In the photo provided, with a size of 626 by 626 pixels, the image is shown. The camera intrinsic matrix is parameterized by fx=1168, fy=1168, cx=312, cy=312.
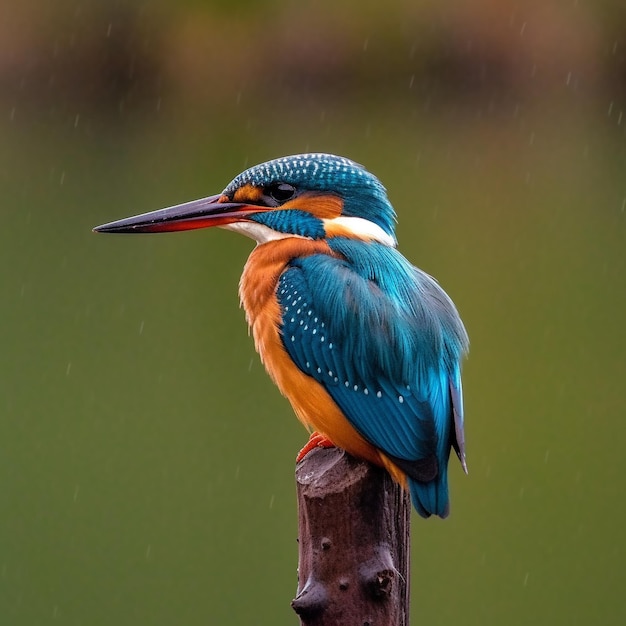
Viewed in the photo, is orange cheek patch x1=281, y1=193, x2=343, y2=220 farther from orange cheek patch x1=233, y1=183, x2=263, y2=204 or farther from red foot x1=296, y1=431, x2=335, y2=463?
red foot x1=296, y1=431, x2=335, y2=463

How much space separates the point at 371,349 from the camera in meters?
2.50

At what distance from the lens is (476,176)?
13820 mm

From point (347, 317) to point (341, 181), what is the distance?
0.38m

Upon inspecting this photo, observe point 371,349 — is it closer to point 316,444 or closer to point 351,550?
point 316,444

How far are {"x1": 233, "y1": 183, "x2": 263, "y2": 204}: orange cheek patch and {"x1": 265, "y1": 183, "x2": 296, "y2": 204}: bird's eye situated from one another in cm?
2

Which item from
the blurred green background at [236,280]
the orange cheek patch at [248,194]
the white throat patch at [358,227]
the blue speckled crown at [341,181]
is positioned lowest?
the blurred green background at [236,280]

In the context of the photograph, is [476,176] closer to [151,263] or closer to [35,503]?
[151,263]

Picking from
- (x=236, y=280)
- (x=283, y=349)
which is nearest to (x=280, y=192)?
(x=283, y=349)

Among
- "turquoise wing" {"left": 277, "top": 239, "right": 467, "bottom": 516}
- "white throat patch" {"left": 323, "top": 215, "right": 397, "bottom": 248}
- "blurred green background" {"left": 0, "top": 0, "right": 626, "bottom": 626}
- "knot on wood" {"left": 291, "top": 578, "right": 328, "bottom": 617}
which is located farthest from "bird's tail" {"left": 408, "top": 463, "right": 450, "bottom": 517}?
"blurred green background" {"left": 0, "top": 0, "right": 626, "bottom": 626}

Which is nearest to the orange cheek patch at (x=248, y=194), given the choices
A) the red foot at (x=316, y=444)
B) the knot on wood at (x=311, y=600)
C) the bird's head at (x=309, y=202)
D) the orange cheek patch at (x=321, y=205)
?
the bird's head at (x=309, y=202)

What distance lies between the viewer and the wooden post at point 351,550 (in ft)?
7.14

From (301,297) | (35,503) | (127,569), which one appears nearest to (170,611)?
(127,569)

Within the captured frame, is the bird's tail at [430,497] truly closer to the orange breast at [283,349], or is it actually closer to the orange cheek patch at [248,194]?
the orange breast at [283,349]

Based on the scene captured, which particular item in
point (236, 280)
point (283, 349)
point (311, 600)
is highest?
point (283, 349)
